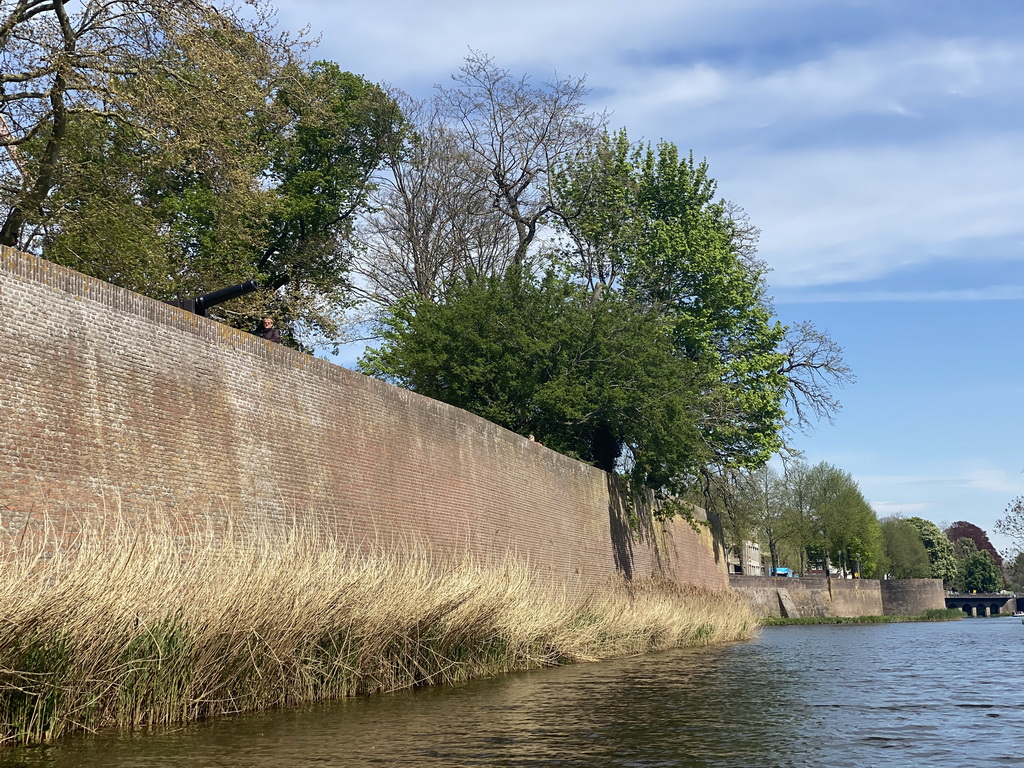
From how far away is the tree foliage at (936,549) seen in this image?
106188 millimetres

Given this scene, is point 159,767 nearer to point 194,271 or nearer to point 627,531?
point 194,271

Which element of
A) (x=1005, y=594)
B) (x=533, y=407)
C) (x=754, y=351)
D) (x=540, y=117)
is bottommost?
(x=1005, y=594)

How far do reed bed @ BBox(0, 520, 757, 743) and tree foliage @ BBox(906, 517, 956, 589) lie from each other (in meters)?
99.5

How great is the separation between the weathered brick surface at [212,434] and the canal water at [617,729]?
2.94 m

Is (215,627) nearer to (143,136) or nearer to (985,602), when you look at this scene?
(143,136)

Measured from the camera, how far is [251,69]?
717 inches

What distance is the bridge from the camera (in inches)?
3851

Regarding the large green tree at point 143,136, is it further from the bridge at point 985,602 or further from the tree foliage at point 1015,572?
the bridge at point 985,602

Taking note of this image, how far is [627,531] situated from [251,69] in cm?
1715

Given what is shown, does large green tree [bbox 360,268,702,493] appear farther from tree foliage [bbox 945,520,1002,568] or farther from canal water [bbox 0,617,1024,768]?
tree foliage [bbox 945,520,1002,568]

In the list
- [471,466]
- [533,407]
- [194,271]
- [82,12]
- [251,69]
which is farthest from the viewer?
[533,407]

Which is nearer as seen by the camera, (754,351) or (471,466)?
(471,466)

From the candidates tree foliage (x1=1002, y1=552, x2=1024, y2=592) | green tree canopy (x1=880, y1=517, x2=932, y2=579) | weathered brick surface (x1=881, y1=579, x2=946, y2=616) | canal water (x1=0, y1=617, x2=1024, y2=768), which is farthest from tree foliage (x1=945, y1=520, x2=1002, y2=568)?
canal water (x1=0, y1=617, x2=1024, y2=768)

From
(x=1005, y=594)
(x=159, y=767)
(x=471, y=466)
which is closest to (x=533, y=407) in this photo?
(x=471, y=466)
